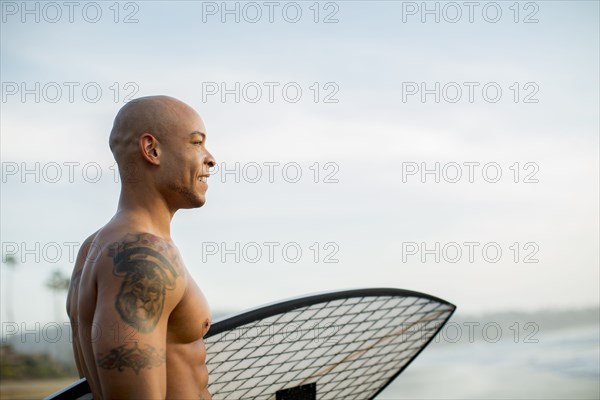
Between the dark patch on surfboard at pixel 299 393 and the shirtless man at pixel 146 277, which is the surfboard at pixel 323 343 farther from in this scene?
the shirtless man at pixel 146 277

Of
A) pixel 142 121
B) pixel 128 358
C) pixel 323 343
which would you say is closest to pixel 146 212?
pixel 142 121

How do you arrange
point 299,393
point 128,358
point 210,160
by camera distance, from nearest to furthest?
point 128,358 < point 210,160 < point 299,393

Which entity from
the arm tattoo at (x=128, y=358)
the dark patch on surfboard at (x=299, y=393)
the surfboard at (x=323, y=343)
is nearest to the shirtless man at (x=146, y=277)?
the arm tattoo at (x=128, y=358)

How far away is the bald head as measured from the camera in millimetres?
3541

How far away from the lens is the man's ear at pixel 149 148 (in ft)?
11.6

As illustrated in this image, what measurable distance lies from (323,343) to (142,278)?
4.99 meters

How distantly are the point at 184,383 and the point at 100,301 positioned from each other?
680mm

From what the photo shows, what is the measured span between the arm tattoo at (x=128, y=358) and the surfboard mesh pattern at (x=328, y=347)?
11.0ft

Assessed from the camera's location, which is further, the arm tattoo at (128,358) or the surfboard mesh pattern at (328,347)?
the surfboard mesh pattern at (328,347)

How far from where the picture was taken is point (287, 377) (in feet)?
25.4

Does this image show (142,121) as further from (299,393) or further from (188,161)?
(299,393)

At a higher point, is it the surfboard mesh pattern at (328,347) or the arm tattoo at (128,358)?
the surfboard mesh pattern at (328,347)

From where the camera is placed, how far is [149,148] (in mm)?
3533

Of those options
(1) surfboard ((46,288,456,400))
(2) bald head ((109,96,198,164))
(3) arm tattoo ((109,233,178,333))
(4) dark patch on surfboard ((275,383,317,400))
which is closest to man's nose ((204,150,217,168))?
(2) bald head ((109,96,198,164))
